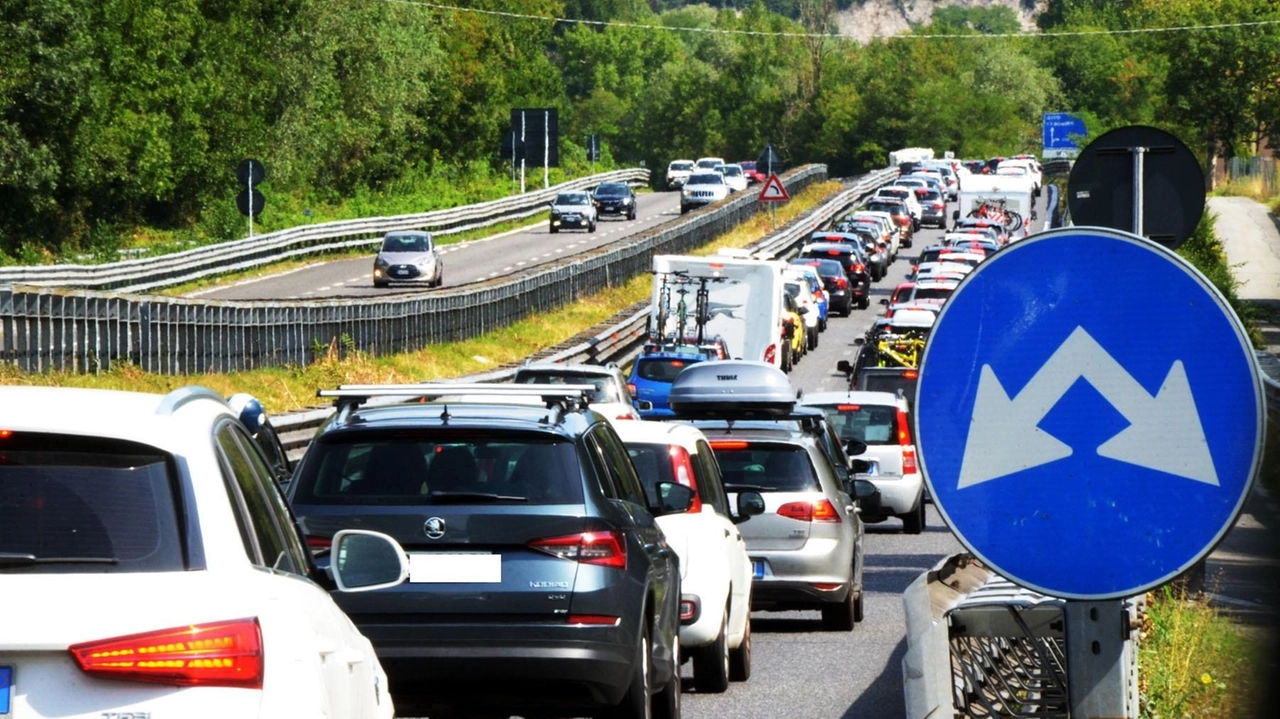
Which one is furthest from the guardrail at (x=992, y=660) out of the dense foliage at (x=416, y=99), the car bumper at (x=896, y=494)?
the dense foliage at (x=416, y=99)

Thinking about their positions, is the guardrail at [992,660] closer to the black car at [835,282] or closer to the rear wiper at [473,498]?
the rear wiper at [473,498]

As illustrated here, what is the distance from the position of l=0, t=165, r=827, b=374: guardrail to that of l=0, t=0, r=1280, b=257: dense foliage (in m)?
15.7

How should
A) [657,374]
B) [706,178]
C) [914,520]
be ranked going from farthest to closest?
[706,178], [657,374], [914,520]

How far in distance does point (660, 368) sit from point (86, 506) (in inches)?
1284

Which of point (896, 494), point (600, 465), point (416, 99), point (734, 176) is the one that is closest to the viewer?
point (600, 465)

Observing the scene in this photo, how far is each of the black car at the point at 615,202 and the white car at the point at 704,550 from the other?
74182mm

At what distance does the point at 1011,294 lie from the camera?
4.54 meters

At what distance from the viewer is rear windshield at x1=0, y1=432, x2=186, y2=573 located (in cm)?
437

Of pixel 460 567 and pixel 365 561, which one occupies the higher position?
pixel 365 561

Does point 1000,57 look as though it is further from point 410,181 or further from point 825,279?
point 825,279

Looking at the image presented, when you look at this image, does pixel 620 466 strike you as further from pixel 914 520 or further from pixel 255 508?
pixel 914 520

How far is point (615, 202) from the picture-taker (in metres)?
87.9

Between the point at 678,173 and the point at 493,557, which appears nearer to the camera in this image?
the point at 493,557

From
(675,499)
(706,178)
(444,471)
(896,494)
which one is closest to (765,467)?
(675,499)
